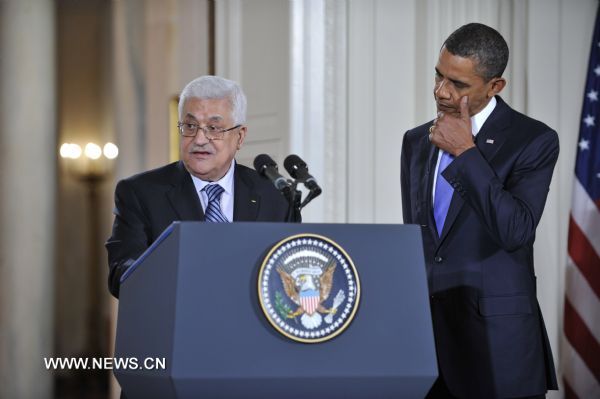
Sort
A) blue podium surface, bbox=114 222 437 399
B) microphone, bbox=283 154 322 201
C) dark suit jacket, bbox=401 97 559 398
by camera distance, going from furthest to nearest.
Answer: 1. dark suit jacket, bbox=401 97 559 398
2. microphone, bbox=283 154 322 201
3. blue podium surface, bbox=114 222 437 399

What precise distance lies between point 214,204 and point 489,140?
0.78 m

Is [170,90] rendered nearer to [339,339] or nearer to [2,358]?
[2,358]

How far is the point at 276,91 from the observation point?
16.0 feet

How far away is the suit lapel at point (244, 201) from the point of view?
2.60 m

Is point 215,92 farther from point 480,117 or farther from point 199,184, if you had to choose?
point 480,117

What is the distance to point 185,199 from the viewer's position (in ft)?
8.34

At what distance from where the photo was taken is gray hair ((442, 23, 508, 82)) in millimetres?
2475

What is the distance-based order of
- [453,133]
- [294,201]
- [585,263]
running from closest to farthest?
[294,201] < [453,133] < [585,263]

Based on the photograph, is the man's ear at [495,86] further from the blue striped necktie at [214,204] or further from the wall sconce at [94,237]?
the wall sconce at [94,237]

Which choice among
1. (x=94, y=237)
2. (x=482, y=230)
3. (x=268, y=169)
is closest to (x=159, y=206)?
(x=268, y=169)

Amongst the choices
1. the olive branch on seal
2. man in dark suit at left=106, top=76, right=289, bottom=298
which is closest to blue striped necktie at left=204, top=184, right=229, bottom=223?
man in dark suit at left=106, top=76, right=289, bottom=298

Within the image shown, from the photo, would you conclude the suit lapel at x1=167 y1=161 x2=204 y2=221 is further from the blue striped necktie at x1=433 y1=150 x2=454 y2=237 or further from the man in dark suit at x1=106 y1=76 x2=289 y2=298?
the blue striped necktie at x1=433 y1=150 x2=454 y2=237

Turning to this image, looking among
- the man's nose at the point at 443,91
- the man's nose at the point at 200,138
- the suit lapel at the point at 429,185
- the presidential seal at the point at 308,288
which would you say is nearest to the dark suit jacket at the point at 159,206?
the man's nose at the point at 200,138

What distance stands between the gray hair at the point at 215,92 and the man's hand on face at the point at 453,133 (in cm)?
56
